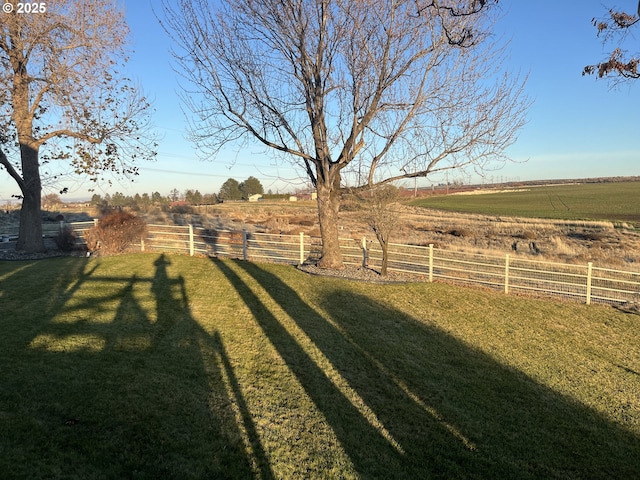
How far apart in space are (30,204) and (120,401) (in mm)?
13440

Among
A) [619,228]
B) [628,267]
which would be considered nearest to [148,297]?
[628,267]

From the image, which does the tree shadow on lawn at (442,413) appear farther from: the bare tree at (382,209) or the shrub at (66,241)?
the shrub at (66,241)

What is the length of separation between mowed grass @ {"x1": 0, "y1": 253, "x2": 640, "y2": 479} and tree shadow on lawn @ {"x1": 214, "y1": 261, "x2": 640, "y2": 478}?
21mm

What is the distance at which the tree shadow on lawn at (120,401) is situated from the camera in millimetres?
Result: 3229

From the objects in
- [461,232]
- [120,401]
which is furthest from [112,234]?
[461,232]

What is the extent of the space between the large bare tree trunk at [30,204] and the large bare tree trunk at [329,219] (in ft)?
32.7

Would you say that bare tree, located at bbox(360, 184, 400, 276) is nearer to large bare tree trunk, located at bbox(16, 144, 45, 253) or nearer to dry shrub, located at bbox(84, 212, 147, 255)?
dry shrub, located at bbox(84, 212, 147, 255)

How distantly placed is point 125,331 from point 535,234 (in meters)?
29.9

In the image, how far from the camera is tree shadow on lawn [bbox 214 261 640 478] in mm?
3764

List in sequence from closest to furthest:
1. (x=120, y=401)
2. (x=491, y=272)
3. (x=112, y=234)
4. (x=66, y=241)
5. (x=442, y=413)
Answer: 1. (x=120, y=401)
2. (x=442, y=413)
3. (x=491, y=272)
4. (x=112, y=234)
5. (x=66, y=241)

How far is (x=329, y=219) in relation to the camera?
12.8 m

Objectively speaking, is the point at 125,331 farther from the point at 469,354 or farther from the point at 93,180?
the point at 93,180

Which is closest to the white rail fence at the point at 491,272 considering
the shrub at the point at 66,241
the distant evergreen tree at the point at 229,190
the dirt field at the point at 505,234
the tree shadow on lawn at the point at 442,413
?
the shrub at the point at 66,241
